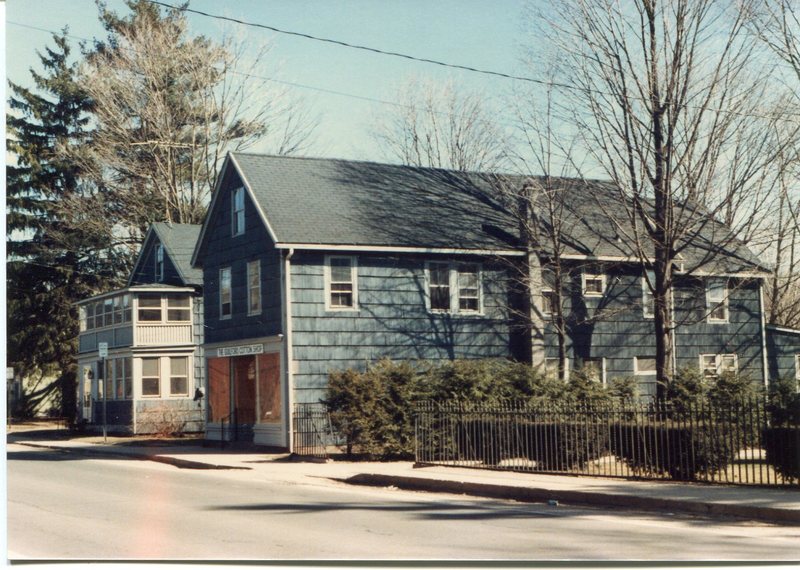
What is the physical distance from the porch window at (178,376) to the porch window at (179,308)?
1499 mm

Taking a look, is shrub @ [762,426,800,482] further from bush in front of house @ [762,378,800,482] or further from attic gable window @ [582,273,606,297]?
attic gable window @ [582,273,606,297]

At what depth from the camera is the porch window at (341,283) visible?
29.9 m

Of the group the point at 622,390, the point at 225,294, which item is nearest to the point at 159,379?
the point at 225,294

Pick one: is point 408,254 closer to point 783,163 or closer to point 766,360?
point 783,163

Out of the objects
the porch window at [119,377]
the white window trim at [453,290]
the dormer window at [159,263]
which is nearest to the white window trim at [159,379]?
the porch window at [119,377]

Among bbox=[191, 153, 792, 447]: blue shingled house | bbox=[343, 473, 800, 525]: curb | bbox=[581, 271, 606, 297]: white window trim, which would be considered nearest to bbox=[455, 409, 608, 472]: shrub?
bbox=[343, 473, 800, 525]: curb

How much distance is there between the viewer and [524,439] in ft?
71.0

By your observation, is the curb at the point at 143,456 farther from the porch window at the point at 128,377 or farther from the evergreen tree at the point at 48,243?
the evergreen tree at the point at 48,243

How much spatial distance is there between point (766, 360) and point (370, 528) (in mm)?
25919

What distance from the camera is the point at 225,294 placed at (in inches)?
1312

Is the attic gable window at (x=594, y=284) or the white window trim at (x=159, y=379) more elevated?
the attic gable window at (x=594, y=284)

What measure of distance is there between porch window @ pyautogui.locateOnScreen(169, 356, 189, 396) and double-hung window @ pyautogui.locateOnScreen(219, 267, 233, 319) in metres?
9.30

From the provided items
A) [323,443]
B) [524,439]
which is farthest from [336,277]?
[524,439]

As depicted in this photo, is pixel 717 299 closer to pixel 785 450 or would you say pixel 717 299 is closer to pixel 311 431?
pixel 311 431
